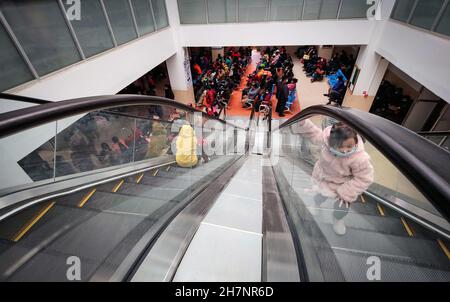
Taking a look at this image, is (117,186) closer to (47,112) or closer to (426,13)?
(47,112)

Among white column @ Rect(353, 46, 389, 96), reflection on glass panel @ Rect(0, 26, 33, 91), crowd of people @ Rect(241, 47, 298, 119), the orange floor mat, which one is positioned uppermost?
reflection on glass panel @ Rect(0, 26, 33, 91)

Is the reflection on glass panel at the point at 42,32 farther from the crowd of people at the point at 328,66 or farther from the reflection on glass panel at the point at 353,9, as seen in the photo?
the crowd of people at the point at 328,66

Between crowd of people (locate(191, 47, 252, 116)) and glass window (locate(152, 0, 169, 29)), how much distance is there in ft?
11.6

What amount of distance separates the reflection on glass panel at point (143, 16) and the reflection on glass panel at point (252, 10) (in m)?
3.94

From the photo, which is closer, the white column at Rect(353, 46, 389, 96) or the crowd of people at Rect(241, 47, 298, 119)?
the white column at Rect(353, 46, 389, 96)

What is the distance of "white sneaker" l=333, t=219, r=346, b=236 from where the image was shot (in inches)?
79.4

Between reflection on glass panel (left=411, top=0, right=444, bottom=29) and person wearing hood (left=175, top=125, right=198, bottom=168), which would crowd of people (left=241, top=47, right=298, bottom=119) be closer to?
reflection on glass panel (left=411, top=0, right=444, bottom=29)

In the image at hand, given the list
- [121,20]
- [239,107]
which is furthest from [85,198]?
[239,107]

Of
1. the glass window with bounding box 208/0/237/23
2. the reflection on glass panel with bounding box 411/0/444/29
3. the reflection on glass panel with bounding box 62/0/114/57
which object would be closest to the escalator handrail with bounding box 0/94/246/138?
the reflection on glass panel with bounding box 62/0/114/57

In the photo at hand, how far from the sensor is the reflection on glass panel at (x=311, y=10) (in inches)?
342

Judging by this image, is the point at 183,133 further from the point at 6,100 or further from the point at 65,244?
the point at 65,244

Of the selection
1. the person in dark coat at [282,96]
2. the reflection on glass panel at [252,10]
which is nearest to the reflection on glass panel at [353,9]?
the reflection on glass panel at [252,10]
